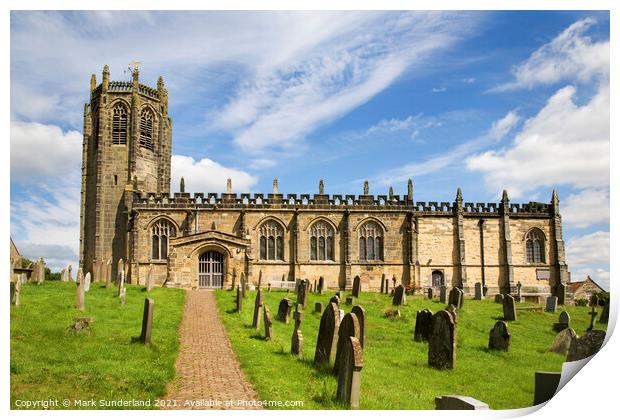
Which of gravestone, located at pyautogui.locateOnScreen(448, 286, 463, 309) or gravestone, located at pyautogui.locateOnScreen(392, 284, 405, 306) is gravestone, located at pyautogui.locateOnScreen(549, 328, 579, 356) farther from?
gravestone, located at pyautogui.locateOnScreen(392, 284, 405, 306)

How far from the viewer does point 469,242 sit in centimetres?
3700

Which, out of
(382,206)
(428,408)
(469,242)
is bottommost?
(428,408)

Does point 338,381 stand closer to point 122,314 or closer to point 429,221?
point 122,314

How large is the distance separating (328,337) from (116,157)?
94.7 ft

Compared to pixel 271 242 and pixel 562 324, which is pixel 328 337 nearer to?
pixel 562 324

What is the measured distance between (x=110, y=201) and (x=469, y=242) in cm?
2354

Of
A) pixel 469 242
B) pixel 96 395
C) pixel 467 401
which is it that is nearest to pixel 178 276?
pixel 469 242

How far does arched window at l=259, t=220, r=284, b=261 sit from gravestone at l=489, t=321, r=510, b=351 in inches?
812

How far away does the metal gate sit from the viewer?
31.3 meters

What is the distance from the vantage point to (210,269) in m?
31.4

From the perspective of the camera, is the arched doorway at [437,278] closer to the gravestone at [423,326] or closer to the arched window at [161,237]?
the arched window at [161,237]

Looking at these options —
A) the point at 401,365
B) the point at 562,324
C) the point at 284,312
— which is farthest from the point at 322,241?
the point at 401,365

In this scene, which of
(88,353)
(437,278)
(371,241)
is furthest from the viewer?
(437,278)

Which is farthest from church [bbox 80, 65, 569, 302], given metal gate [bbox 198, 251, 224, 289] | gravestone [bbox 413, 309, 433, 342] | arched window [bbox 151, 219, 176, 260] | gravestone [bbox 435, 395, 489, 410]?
gravestone [bbox 435, 395, 489, 410]
